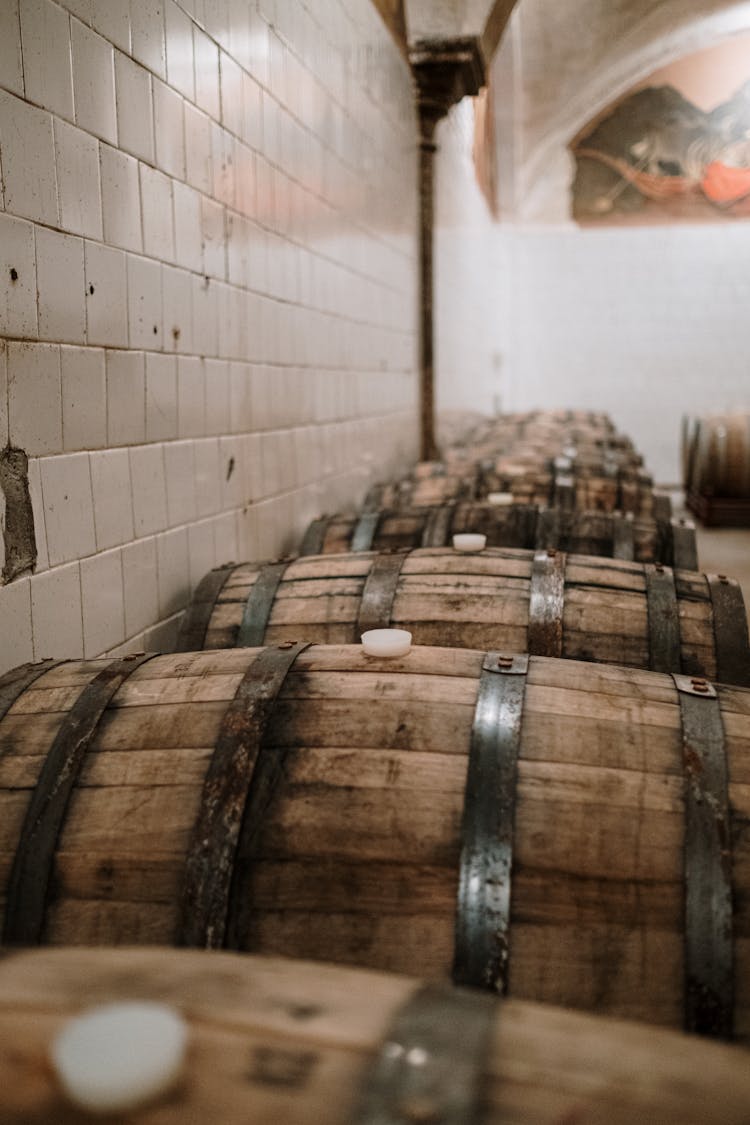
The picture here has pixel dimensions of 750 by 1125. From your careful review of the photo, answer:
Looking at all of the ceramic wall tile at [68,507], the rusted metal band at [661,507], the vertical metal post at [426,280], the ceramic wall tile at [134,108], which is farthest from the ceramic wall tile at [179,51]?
the vertical metal post at [426,280]

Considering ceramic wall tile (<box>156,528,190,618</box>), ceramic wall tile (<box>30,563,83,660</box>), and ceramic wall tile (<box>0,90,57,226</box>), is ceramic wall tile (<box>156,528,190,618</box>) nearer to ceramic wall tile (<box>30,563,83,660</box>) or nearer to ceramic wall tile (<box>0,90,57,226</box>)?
ceramic wall tile (<box>30,563,83,660</box>)

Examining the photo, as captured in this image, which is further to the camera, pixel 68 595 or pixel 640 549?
pixel 640 549

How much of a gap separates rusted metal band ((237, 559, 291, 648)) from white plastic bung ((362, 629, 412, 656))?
2.74 ft

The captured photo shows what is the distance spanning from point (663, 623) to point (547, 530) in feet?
3.37

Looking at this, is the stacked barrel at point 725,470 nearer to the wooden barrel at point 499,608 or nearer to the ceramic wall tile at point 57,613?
the wooden barrel at point 499,608

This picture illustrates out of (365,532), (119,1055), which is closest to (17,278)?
(119,1055)

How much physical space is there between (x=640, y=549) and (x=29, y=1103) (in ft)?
9.84

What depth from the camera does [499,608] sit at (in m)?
2.61

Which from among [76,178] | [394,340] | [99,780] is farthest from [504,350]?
[99,780]

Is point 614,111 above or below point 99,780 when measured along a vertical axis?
above

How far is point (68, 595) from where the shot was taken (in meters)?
2.37

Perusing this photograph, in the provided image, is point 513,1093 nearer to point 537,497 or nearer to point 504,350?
point 537,497

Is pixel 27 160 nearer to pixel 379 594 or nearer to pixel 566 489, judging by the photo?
pixel 379 594

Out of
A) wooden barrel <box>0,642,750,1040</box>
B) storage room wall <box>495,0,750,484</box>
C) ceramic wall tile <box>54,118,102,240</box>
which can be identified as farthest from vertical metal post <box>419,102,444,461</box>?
storage room wall <box>495,0,750,484</box>
